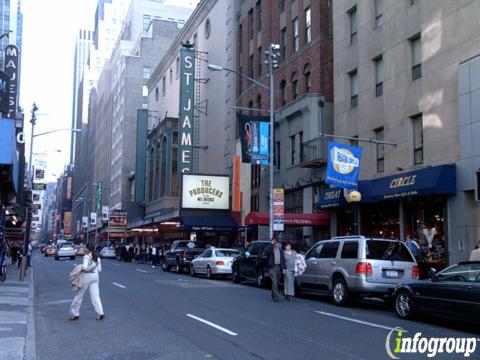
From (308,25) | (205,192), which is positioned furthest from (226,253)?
(205,192)

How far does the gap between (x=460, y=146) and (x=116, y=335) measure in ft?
45.7

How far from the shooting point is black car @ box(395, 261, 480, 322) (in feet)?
36.9

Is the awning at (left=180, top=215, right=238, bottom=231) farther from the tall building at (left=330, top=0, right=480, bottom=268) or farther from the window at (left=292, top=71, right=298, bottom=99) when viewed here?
the tall building at (left=330, top=0, right=480, bottom=268)

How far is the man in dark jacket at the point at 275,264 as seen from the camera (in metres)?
16.6

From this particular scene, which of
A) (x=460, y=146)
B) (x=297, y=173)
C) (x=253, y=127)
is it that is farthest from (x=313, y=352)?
(x=297, y=173)

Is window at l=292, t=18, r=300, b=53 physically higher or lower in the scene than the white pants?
higher

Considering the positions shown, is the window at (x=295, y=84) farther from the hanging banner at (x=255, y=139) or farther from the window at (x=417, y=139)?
the window at (x=417, y=139)

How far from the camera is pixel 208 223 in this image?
41.7 meters

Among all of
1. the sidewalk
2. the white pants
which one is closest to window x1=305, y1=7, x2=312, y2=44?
the sidewalk

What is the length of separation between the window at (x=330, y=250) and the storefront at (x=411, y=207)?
5.11 m

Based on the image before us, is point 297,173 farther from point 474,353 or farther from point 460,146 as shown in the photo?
point 474,353

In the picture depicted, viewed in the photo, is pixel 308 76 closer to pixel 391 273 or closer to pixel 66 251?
pixel 391 273

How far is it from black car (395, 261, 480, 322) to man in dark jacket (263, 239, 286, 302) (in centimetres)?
413

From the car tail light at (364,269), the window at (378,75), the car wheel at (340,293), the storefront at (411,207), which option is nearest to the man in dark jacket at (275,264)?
the car wheel at (340,293)
